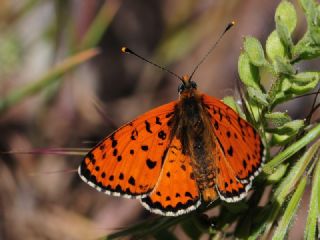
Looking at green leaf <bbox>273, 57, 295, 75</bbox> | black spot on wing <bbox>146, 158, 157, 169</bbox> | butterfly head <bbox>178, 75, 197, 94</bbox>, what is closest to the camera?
green leaf <bbox>273, 57, 295, 75</bbox>

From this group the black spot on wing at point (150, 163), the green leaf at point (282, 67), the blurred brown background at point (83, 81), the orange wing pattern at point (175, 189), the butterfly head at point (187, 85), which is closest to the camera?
the green leaf at point (282, 67)

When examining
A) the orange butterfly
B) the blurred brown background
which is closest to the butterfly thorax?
the orange butterfly

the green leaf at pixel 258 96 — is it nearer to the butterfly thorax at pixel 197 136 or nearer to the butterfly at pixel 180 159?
the butterfly at pixel 180 159

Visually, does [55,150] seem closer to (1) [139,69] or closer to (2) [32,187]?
(2) [32,187]

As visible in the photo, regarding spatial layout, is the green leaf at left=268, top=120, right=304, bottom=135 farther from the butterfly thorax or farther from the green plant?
the butterfly thorax

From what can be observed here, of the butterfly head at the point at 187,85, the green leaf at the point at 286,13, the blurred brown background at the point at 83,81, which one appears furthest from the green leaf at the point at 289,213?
the blurred brown background at the point at 83,81

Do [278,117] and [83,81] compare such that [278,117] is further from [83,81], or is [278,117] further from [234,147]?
[83,81]
